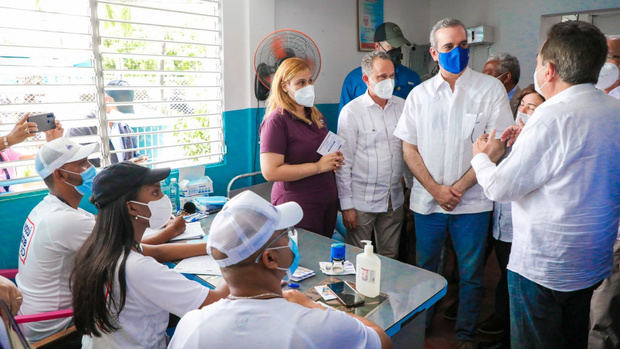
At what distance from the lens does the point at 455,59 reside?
7.74ft

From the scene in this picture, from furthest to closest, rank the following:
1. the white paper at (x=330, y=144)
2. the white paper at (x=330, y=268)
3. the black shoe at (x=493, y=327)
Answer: the black shoe at (x=493, y=327) → the white paper at (x=330, y=144) → the white paper at (x=330, y=268)

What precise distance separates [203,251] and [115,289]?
2.13 feet

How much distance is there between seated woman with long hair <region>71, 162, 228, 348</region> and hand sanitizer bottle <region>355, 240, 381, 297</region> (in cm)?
53

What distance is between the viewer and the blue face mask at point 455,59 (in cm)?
235

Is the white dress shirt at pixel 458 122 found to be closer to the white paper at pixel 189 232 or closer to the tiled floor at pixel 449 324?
the tiled floor at pixel 449 324

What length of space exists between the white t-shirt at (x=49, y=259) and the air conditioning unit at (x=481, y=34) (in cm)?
455

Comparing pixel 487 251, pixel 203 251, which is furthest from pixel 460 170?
pixel 203 251

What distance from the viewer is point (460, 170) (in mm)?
2408

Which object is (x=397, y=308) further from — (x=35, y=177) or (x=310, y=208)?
(x=35, y=177)

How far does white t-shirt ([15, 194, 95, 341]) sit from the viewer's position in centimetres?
168

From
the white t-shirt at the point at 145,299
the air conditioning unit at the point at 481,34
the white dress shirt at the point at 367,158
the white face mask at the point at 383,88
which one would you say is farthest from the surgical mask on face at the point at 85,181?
the air conditioning unit at the point at 481,34

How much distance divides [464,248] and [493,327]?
2.38 feet

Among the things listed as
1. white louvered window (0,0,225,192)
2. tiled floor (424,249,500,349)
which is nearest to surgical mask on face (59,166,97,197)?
white louvered window (0,0,225,192)

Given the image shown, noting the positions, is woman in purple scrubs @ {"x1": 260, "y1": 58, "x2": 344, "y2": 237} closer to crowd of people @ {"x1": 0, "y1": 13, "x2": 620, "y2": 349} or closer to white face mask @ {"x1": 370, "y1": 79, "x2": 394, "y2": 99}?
crowd of people @ {"x1": 0, "y1": 13, "x2": 620, "y2": 349}
